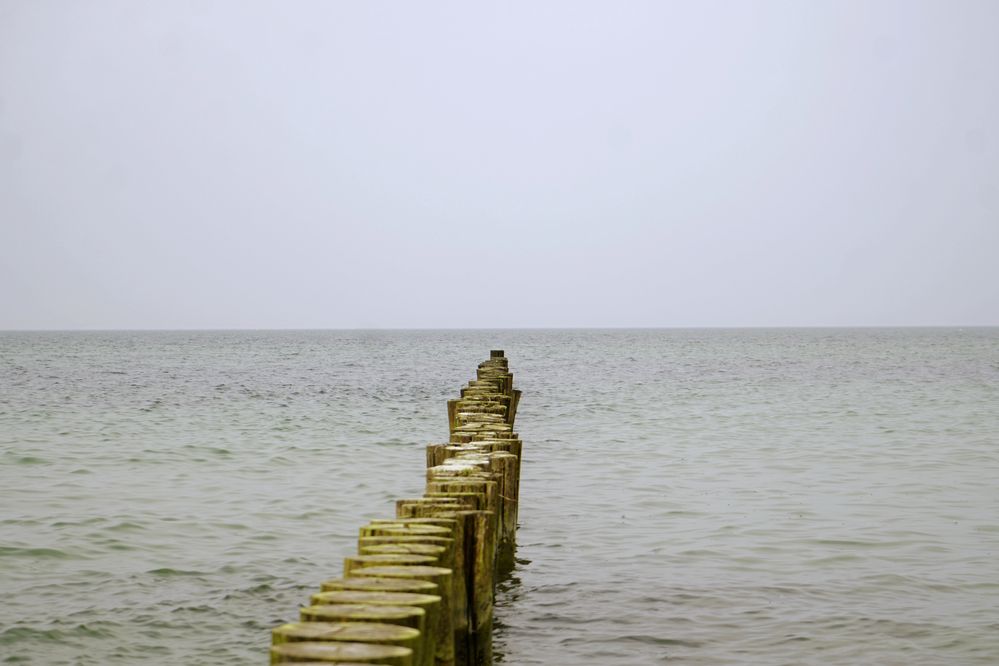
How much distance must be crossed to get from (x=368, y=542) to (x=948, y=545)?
23.3 ft

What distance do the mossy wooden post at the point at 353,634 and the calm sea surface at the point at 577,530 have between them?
3.33 m

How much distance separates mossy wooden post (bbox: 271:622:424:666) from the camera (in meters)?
3.33

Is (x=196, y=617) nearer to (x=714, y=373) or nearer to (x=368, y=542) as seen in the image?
(x=368, y=542)

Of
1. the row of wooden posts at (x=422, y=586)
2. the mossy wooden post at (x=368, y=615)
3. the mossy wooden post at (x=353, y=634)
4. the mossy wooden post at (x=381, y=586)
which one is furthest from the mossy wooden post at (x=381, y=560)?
the mossy wooden post at (x=353, y=634)

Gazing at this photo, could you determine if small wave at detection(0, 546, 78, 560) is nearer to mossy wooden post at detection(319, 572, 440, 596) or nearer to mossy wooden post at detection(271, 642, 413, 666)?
mossy wooden post at detection(319, 572, 440, 596)

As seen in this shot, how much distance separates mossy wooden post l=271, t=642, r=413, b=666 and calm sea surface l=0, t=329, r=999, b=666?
11.5 feet

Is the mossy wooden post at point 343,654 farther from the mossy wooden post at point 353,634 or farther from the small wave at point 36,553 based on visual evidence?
the small wave at point 36,553

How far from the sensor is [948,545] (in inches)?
386

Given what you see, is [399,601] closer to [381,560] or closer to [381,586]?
[381,586]

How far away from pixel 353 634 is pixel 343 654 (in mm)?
163

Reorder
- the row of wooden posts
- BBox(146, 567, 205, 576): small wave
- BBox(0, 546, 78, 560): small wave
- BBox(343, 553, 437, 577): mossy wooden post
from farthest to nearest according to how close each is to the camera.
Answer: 1. BBox(0, 546, 78, 560): small wave
2. BBox(146, 567, 205, 576): small wave
3. BBox(343, 553, 437, 577): mossy wooden post
4. the row of wooden posts

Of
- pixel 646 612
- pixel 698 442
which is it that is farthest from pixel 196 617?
pixel 698 442

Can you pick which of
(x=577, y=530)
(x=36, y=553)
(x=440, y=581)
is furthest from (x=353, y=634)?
(x=577, y=530)

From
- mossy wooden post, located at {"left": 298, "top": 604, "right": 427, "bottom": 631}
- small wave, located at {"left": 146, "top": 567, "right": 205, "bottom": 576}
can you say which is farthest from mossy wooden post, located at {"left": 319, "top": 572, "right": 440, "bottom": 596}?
small wave, located at {"left": 146, "top": 567, "right": 205, "bottom": 576}
